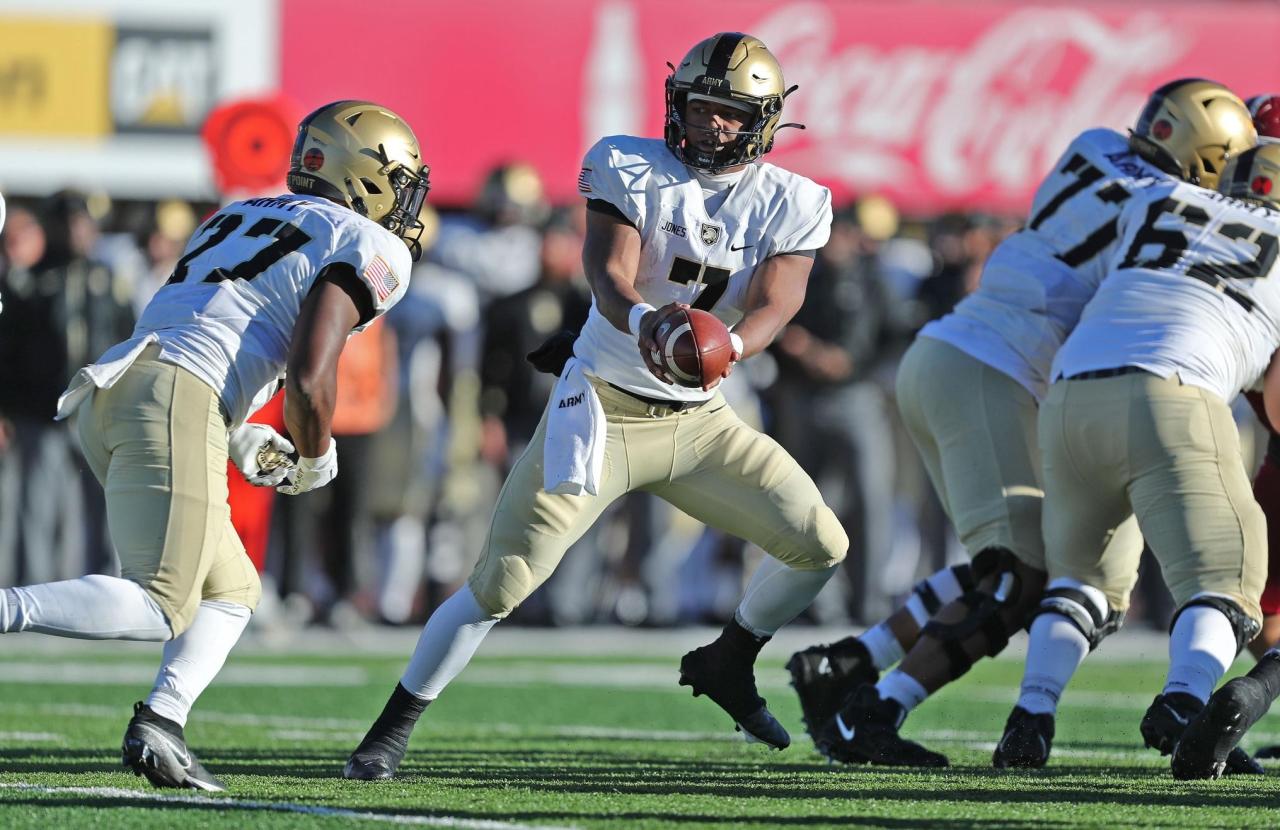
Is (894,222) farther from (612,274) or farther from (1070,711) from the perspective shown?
(612,274)

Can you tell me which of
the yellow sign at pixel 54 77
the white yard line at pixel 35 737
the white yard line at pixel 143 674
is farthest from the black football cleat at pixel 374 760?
the yellow sign at pixel 54 77

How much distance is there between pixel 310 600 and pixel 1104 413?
248 inches

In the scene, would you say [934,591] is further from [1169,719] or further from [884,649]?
[1169,719]

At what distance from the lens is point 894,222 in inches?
456

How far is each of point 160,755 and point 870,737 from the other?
195 centimetres

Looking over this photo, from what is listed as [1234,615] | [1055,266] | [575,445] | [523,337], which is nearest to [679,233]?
[575,445]

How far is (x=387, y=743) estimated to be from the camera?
5039mm

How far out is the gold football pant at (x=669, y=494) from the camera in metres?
5.02

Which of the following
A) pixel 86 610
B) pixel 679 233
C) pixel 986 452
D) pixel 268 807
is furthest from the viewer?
pixel 986 452

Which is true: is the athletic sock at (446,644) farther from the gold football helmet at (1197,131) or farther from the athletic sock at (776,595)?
the gold football helmet at (1197,131)

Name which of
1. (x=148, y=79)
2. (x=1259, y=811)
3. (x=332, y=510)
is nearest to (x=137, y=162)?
(x=148, y=79)

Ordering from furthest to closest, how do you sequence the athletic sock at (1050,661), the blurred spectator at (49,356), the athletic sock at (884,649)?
the blurred spectator at (49,356) → the athletic sock at (884,649) → the athletic sock at (1050,661)

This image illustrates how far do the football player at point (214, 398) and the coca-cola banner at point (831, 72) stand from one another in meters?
7.65

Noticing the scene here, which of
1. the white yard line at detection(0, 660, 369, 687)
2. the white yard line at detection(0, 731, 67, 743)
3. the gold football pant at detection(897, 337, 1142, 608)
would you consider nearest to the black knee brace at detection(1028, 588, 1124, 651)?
the gold football pant at detection(897, 337, 1142, 608)
